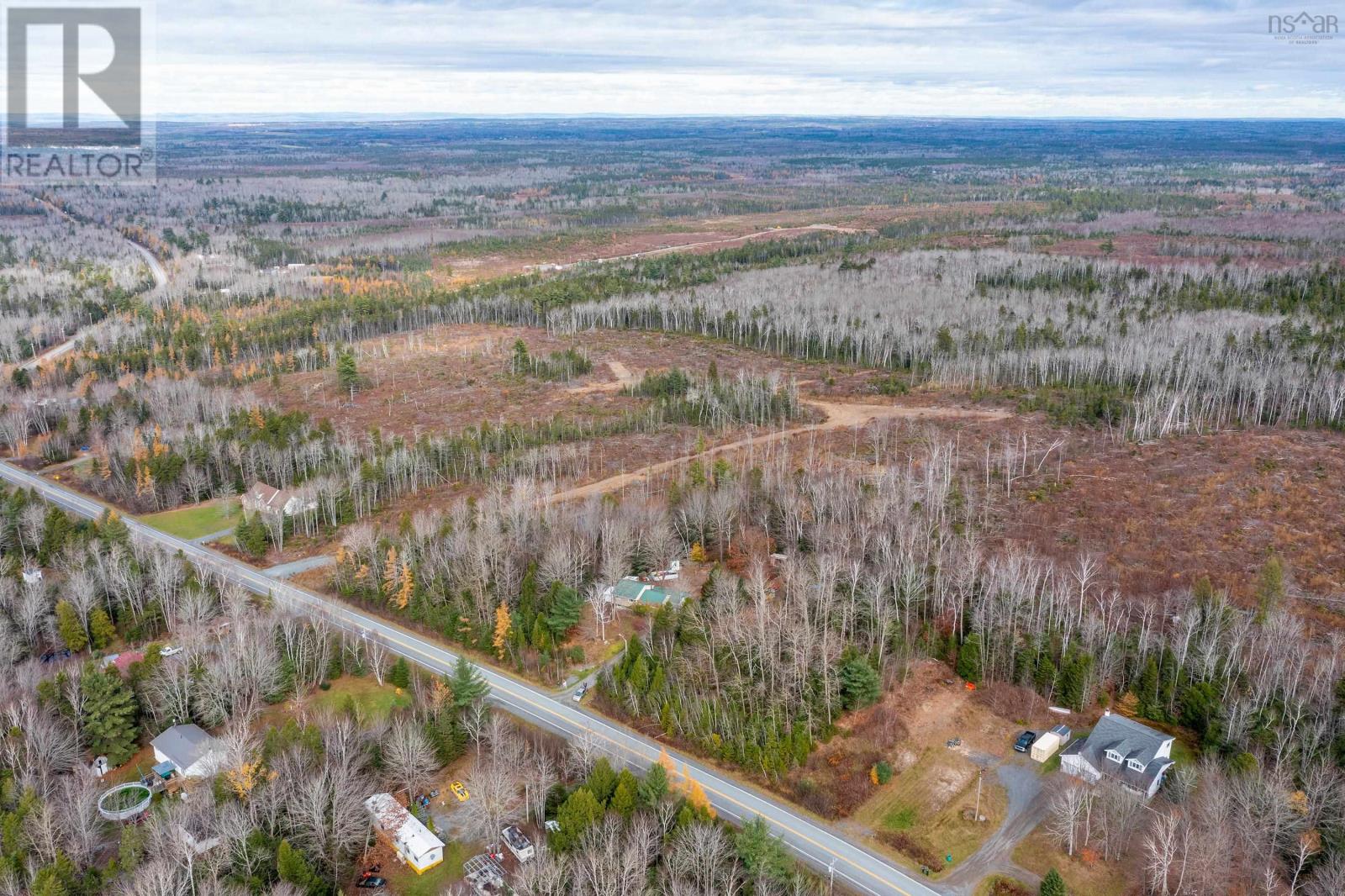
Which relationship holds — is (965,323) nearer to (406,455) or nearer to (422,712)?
(406,455)

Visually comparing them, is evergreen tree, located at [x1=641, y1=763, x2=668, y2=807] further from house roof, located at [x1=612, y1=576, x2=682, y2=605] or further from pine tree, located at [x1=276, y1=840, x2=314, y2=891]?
house roof, located at [x1=612, y1=576, x2=682, y2=605]

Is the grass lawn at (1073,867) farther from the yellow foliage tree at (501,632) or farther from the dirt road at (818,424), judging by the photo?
the dirt road at (818,424)

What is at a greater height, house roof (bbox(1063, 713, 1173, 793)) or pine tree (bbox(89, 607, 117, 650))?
house roof (bbox(1063, 713, 1173, 793))

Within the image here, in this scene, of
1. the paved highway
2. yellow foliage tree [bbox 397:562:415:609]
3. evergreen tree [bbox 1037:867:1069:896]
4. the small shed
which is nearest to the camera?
evergreen tree [bbox 1037:867:1069:896]

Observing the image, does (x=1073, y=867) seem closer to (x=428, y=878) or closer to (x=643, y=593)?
(x=428, y=878)

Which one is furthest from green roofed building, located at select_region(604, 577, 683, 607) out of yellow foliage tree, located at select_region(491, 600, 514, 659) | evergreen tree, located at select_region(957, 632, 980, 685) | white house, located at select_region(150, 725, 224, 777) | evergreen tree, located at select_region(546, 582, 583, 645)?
white house, located at select_region(150, 725, 224, 777)
